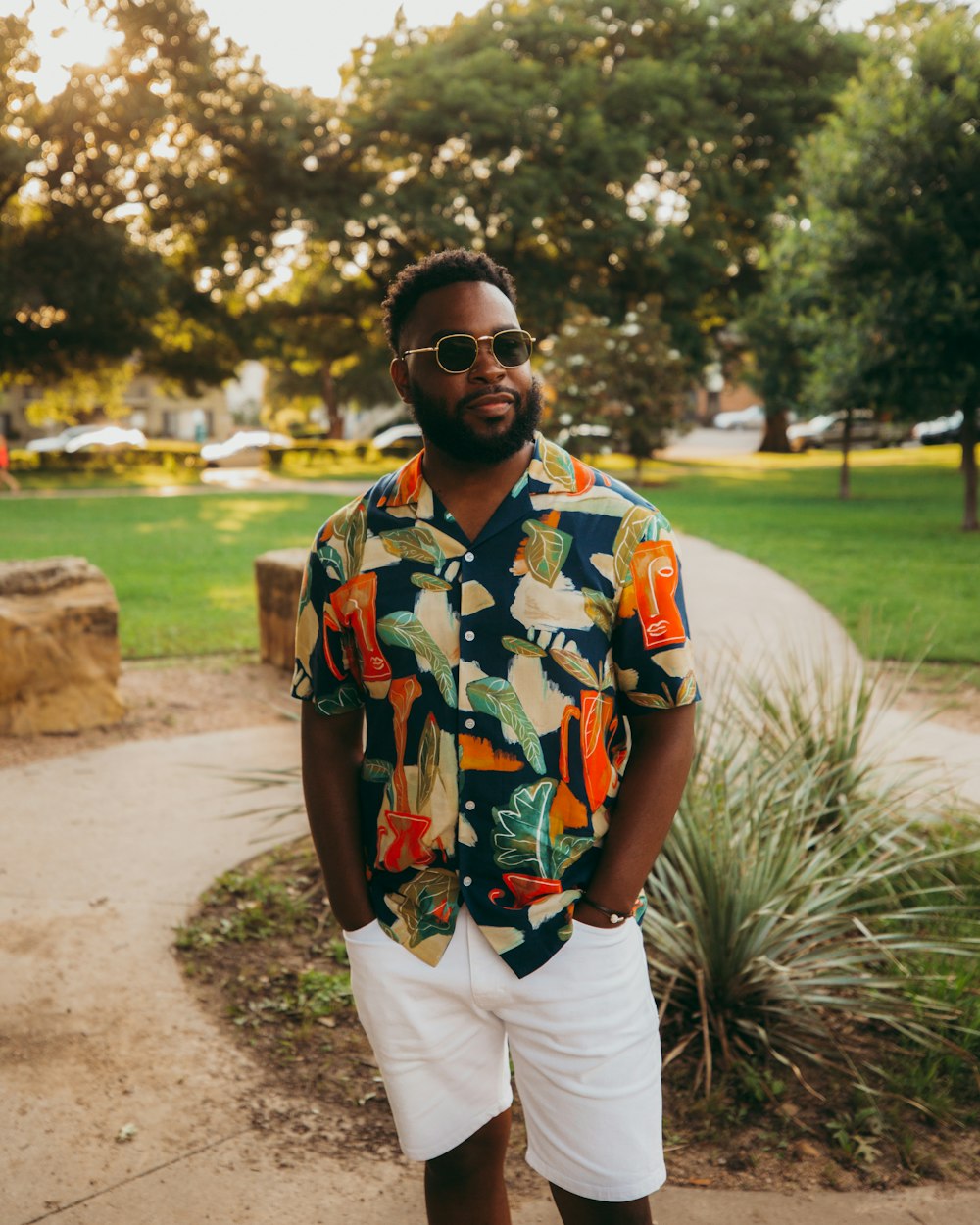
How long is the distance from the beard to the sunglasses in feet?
0.18

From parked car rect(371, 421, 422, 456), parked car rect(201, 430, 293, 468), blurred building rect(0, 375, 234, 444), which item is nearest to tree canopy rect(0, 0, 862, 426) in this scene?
parked car rect(201, 430, 293, 468)

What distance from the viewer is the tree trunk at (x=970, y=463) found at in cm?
1678

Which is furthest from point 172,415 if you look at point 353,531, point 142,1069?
point 353,531

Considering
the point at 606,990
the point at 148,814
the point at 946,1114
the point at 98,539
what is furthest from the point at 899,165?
the point at 606,990

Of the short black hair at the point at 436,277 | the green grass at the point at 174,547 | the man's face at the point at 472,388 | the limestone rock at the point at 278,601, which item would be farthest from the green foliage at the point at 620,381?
the man's face at the point at 472,388

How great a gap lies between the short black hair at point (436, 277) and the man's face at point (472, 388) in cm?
2

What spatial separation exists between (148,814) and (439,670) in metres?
3.82

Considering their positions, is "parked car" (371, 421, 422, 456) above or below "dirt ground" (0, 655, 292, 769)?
above

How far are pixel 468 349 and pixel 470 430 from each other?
133 millimetres

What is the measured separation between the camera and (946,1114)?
9.87 feet

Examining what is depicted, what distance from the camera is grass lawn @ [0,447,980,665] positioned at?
1028cm

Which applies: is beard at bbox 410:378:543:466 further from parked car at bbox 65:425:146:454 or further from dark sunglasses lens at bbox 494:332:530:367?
parked car at bbox 65:425:146:454

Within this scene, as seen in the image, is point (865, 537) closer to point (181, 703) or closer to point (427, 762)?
point (181, 703)

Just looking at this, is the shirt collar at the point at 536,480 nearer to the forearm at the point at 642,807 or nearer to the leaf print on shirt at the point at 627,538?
the leaf print on shirt at the point at 627,538
